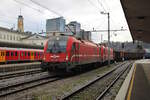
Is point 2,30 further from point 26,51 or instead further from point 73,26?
point 73,26

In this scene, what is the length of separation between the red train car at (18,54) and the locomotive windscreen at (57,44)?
1268cm

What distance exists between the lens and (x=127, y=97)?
8.56 metres

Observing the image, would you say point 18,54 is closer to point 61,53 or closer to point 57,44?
point 57,44

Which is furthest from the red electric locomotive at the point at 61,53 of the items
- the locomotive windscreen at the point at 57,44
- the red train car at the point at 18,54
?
the red train car at the point at 18,54

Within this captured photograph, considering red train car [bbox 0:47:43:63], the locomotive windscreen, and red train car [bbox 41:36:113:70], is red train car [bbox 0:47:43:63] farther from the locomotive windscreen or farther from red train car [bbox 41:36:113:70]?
red train car [bbox 41:36:113:70]

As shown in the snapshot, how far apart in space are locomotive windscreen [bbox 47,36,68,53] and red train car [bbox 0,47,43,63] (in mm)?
12679

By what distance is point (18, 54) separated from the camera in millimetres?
30031

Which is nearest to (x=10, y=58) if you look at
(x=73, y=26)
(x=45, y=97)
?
(x=73, y=26)

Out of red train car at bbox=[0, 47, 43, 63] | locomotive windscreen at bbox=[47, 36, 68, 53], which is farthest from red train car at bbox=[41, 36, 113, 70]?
red train car at bbox=[0, 47, 43, 63]

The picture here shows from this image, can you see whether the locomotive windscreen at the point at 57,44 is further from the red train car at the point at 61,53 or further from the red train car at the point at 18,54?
the red train car at the point at 18,54

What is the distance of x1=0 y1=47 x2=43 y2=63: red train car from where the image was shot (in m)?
26.6

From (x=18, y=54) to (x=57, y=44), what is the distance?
1621 centimetres

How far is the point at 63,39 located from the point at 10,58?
1515 cm

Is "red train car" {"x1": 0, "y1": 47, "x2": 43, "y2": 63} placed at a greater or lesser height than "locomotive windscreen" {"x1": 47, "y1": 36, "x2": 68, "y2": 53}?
lesser
